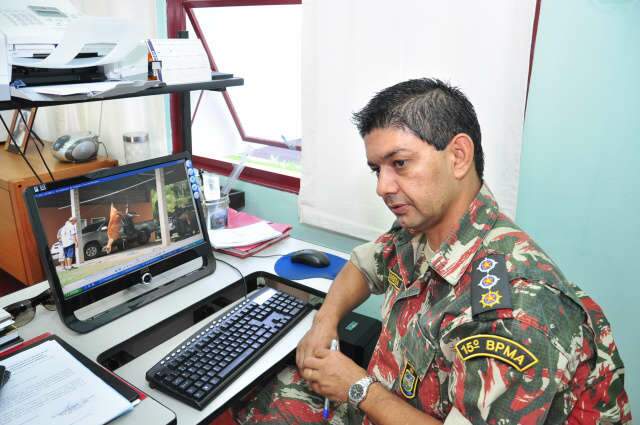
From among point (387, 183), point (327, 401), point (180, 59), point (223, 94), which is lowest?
point (327, 401)

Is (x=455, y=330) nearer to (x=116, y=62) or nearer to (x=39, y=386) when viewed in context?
Answer: (x=39, y=386)

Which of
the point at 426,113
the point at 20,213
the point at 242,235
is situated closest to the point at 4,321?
the point at 242,235

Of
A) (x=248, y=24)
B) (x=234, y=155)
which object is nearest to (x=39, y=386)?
(x=234, y=155)

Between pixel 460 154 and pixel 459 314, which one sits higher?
pixel 460 154

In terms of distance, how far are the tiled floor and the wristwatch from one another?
2.37m

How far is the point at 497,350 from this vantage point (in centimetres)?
74

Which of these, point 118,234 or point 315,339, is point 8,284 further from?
point 315,339

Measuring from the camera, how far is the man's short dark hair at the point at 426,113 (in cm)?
92

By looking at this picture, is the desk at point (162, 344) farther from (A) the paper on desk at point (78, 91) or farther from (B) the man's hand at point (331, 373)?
(A) the paper on desk at point (78, 91)

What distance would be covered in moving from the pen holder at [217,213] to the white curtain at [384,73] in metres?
0.34

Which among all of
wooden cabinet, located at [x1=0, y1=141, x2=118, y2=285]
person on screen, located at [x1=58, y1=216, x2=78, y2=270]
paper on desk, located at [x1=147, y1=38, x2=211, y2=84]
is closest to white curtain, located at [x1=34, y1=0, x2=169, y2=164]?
wooden cabinet, located at [x1=0, y1=141, x2=118, y2=285]

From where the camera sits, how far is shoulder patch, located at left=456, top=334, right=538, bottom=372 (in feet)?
2.36

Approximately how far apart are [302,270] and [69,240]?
26.1 inches

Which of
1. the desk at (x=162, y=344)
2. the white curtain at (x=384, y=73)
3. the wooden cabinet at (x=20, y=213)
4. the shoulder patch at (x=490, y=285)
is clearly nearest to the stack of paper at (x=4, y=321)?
the desk at (x=162, y=344)
